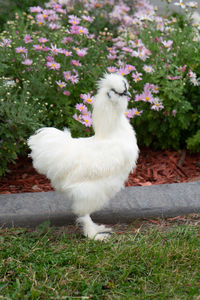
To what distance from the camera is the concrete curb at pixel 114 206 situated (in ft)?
11.8

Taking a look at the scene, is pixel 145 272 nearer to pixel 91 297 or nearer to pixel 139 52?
pixel 91 297

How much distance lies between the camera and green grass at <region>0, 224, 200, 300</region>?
110 inches

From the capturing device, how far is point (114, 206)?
3742 mm

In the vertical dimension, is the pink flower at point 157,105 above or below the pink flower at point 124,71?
below

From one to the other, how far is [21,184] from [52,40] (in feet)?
5.50

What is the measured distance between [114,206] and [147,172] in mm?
957

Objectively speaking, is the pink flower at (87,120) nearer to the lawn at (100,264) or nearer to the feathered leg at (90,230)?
the feathered leg at (90,230)

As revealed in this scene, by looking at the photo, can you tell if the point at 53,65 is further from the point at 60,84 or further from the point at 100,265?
the point at 100,265

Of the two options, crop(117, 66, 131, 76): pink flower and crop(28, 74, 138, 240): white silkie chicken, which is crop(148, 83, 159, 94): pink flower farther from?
crop(28, 74, 138, 240): white silkie chicken

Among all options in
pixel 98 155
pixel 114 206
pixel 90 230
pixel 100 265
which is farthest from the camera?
pixel 114 206

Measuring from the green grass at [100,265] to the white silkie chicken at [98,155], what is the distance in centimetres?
37

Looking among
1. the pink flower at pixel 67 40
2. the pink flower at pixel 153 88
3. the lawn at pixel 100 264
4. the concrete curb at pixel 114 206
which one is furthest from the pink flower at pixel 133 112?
the lawn at pixel 100 264

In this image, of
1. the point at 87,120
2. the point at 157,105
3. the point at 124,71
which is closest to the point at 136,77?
the point at 124,71

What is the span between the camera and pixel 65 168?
321 cm
